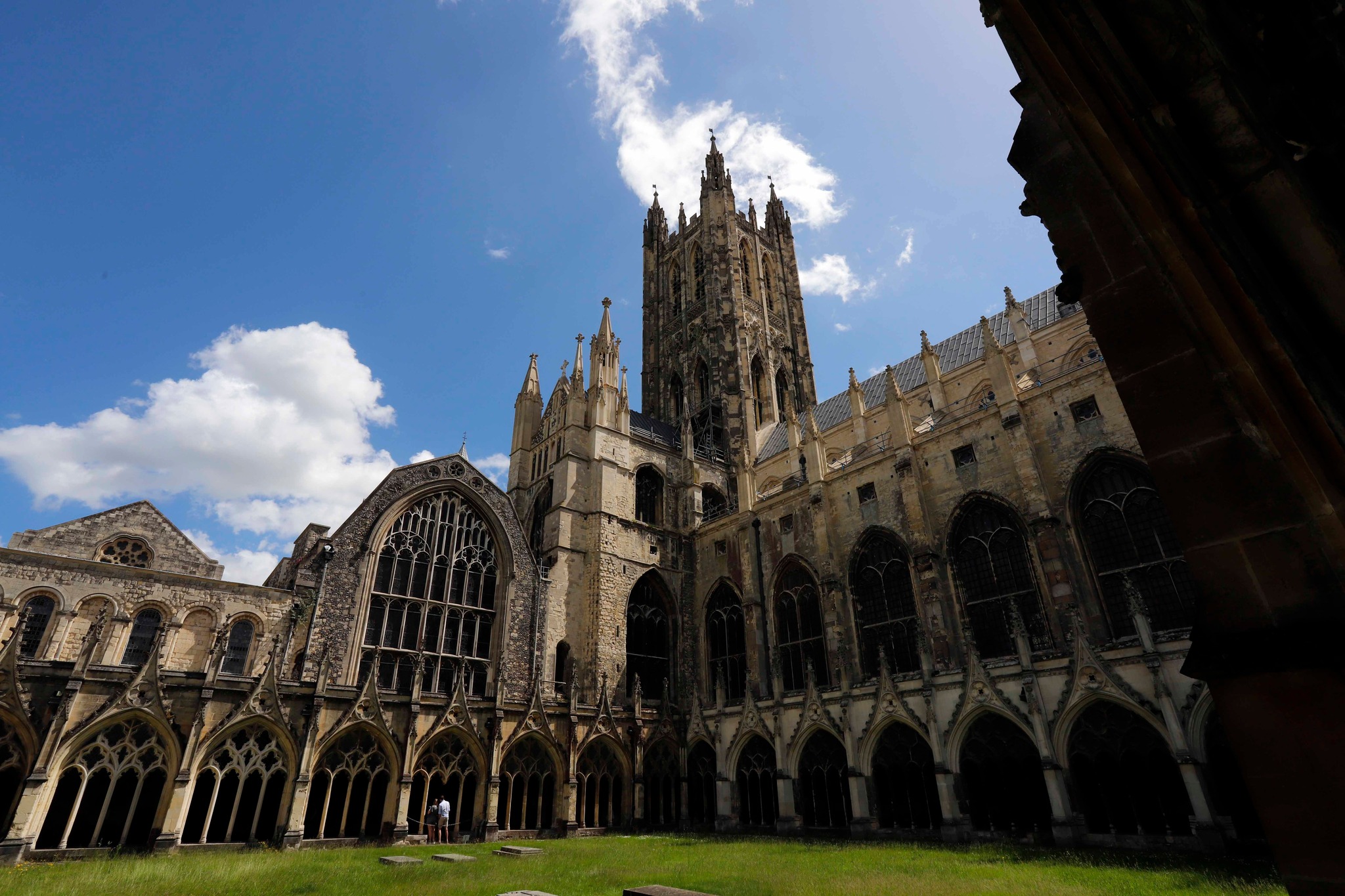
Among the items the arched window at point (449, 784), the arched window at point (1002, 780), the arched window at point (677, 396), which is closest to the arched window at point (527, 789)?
the arched window at point (449, 784)

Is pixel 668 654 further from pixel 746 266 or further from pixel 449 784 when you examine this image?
pixel 746 266

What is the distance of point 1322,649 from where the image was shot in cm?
323

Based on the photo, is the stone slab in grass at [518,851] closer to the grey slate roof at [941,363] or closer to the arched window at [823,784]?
the arched window at [823,784]

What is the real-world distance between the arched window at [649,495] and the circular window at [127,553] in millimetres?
18671

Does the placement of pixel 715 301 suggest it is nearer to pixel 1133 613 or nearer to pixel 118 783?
pixel 1133 613

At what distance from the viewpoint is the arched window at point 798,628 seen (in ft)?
81.5

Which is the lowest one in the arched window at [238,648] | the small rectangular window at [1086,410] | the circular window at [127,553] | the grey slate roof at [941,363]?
the arched window at [238,648]

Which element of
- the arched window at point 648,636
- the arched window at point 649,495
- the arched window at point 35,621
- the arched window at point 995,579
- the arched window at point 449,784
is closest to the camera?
the arched window at point 35,621

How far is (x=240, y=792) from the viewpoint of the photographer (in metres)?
17.8

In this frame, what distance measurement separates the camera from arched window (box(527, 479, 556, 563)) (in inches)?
1238

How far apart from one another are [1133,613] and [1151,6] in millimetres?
16891

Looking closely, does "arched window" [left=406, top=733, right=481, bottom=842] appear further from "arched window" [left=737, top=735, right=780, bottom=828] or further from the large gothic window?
"arched window" [left=737, top=735, right=780, bottom=828]

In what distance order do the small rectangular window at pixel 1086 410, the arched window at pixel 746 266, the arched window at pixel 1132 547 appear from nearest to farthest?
the arched window at pixel 1132 547 → the small rectangular window at pixel 1086 410 → the arched window at pixel 746 266

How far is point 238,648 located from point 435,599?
6120mm
